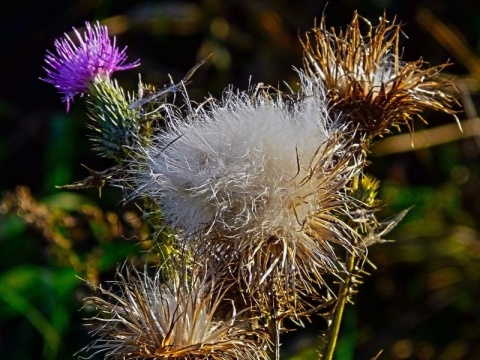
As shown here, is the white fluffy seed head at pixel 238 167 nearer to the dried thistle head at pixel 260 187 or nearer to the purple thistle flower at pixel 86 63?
the dried thistle head at pixel 260 187

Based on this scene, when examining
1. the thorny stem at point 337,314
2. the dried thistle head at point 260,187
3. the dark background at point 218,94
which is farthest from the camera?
the dark background at point 218,94

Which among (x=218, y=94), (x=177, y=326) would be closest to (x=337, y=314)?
(x=177, y=326)

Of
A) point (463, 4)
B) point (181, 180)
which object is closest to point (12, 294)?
point (181, 180)

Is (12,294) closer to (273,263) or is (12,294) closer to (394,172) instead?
(394,172)

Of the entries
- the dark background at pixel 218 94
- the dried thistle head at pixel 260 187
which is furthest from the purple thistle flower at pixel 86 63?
the dark background at pixel 218 94

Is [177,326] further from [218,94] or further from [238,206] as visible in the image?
[218,94]
